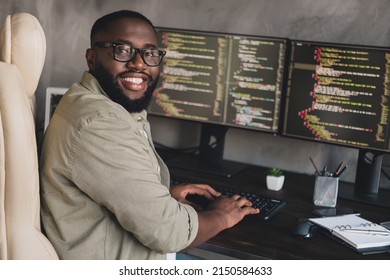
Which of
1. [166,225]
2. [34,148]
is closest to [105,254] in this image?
[166,225]

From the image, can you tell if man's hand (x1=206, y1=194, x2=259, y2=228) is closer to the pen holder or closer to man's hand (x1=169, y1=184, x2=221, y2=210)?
man's hand (x1=169, y1=184, x2=221, y2=210)

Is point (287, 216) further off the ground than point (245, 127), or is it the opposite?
point (245, 127)

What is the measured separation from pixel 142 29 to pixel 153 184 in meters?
0.40

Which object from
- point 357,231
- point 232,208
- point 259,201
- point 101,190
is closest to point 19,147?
point 101,190

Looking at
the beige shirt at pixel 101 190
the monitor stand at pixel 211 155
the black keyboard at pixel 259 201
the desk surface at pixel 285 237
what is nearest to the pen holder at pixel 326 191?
the desk surface at pixel 285 237

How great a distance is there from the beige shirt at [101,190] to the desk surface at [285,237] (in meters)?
0.16

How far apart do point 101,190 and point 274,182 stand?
0.84 metres

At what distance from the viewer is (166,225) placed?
123cm

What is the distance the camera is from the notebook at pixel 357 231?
1.40 m

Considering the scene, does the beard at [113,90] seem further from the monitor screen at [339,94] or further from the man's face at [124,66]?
the monitor screen at [339,94]

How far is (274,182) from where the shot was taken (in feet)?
6.11

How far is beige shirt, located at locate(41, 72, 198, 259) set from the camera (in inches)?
46.4
